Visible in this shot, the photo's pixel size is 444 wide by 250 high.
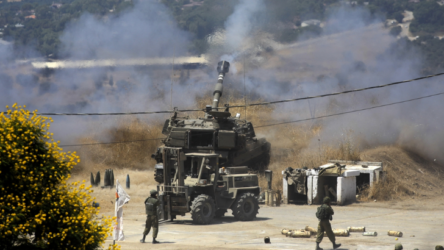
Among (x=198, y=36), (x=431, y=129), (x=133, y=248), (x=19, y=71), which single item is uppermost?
(x=198, y=36)

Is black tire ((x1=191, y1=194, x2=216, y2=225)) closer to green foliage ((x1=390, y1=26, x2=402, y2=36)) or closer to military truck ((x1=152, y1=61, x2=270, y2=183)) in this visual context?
military truck ((x1=152, y1=61, x2=270, y2=183))

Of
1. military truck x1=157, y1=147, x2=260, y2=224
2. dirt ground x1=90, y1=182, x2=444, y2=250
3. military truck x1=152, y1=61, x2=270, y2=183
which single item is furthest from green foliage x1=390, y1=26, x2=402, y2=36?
military truck x1=157, y1=147, x2=260, y2=224

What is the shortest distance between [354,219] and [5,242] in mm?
14604

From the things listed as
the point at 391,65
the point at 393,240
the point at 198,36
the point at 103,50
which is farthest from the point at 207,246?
the point at 198,36

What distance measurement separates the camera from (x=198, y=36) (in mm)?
50719

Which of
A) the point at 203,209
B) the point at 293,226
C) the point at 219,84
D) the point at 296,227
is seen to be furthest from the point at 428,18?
the point at 203,209

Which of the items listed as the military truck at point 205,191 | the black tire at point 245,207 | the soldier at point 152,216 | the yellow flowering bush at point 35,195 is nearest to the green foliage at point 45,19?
the military truck at point 205,191

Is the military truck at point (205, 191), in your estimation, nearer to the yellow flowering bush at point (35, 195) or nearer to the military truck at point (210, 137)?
the military truck at point (210, 137)

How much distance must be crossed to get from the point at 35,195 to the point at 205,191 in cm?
1161

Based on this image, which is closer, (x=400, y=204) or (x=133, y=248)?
(x=133, y=248)

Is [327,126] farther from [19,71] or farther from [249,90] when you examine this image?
[19,71]

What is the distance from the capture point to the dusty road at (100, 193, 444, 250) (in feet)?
53.7

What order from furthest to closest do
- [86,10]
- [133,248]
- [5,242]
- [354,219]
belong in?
[86,10], [354,219], [133,248], [5,242]

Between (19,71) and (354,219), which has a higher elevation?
(19,71)
